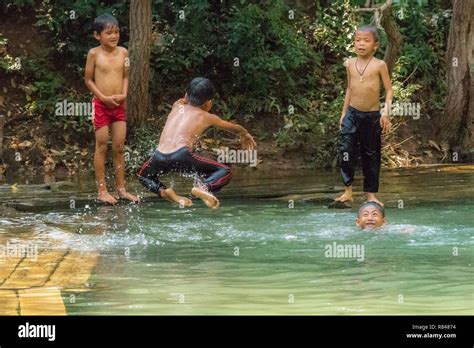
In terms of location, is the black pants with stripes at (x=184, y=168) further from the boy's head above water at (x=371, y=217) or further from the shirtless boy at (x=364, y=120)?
the shirtless boy at (x=364, y=120)

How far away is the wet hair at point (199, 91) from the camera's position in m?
9.83

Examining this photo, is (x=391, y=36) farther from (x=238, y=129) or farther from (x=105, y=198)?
(x=238, y=129)

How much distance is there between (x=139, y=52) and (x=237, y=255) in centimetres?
737

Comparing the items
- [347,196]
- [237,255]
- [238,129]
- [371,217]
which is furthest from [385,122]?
[237,255]

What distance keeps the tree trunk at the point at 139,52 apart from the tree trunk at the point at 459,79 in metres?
4.81

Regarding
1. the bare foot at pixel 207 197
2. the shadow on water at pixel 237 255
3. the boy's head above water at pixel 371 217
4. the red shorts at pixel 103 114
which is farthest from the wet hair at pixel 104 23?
the boy's head above water at pixel 371 217

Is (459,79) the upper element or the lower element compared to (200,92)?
lower

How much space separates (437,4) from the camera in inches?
749

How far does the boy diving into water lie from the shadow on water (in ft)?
1.27

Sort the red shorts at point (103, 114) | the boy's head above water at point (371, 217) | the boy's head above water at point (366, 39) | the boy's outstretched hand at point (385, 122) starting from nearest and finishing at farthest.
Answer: the boy's head above water at point (371, 217), the boy's outstretched hand at point (385, 122), the boy's head above water at point (366, 39), the red shorts at point (103, 114)

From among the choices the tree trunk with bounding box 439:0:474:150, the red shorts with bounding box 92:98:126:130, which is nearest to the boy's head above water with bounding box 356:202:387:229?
the red shorts with bounding box 92:98:126:130

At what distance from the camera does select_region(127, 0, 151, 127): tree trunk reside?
49.4 feet

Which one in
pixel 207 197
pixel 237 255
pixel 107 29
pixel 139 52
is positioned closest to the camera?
pixel 237 255

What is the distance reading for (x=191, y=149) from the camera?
9.75 m
